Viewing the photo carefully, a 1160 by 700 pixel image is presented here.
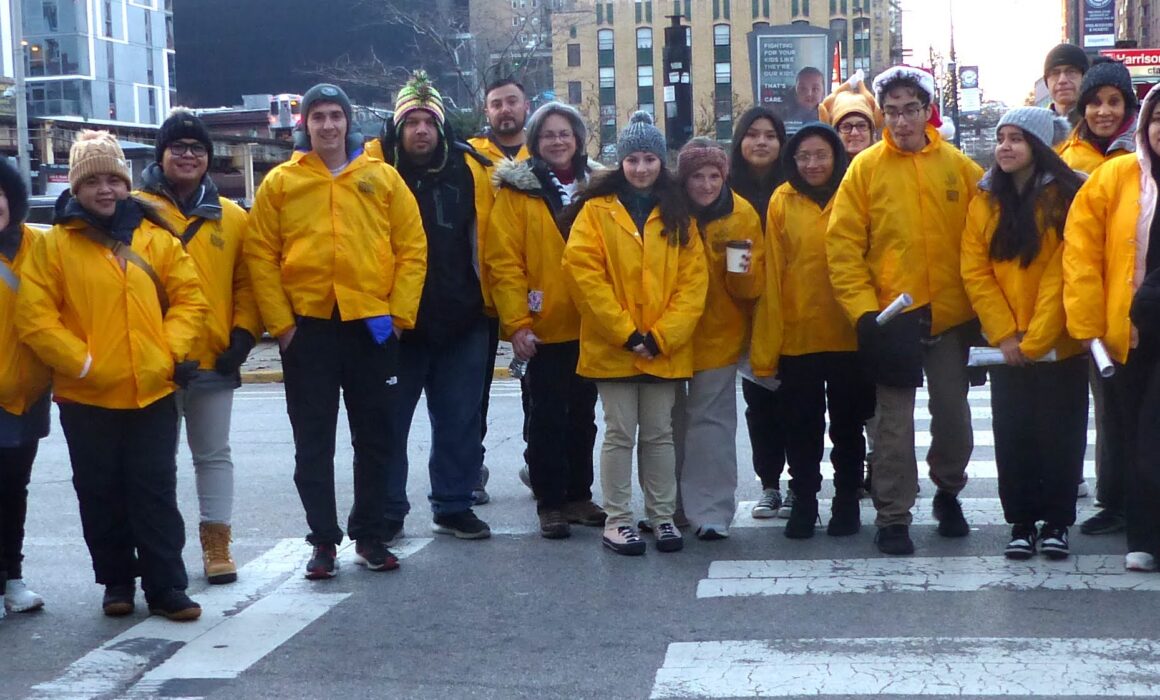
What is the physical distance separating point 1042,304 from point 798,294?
44.6 inches

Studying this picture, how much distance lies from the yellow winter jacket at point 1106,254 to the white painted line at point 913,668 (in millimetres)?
1378

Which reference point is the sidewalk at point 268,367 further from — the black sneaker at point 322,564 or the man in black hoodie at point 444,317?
the black sneaker at point 322,564

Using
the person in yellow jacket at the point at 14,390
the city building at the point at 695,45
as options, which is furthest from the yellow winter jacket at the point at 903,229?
the city building at the point at 695,45

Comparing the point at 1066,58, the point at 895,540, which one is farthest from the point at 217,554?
the point at 1066,58

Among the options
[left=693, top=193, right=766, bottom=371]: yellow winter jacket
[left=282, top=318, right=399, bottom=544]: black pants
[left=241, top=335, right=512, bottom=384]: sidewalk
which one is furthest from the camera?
[left=241, top=335, right=512, bottom=384]: sidewalk

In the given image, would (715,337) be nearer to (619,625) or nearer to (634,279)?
(634,279)

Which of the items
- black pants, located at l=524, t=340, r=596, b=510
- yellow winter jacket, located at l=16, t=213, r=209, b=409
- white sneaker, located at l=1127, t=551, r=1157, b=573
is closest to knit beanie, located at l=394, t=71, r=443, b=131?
black pants, located at l=524, t=340, r=596, b=510

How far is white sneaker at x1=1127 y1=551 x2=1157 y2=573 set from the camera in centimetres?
584

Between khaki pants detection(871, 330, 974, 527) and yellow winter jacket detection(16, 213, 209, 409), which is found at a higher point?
yellow winter jacket detection(16, 213, 209, 409)

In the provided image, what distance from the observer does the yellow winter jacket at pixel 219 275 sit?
605cm

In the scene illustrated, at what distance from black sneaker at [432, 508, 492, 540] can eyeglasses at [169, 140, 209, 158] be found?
212cm

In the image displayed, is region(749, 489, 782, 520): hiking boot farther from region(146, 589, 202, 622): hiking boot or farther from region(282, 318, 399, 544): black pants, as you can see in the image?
region(146, 589, 202, 622): hiking boot

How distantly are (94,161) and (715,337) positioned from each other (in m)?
2.86

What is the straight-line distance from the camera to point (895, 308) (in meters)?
6.22
